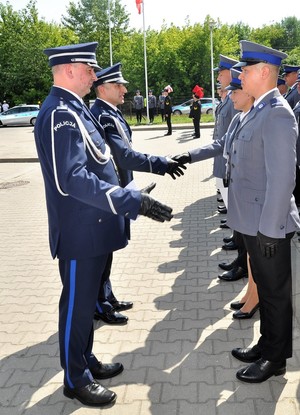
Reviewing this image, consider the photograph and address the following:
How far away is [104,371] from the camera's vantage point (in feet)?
10.4

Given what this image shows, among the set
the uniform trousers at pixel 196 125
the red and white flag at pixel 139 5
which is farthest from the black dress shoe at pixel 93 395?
the red and white flag at pixel 139 5

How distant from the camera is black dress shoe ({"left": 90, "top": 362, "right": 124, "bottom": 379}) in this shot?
3158 millimetres

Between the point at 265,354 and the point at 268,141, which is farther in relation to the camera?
the point at 265,354

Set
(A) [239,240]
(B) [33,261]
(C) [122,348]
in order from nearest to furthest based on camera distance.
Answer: (C) [122,348]
(A) [239,240]
(B) [33,261]

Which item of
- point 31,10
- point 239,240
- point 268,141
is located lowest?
point 239,240

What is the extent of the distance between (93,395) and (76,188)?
1.32 meters

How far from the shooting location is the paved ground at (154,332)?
9.53 feet

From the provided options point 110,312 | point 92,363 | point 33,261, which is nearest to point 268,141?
point 92,363

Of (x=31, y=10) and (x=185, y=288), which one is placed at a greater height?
(x=31, y=10)

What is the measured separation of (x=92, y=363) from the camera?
3.14 m

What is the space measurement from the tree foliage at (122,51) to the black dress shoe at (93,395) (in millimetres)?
35510

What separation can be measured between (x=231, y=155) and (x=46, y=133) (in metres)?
1.30

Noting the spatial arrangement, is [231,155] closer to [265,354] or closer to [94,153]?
[94,153]

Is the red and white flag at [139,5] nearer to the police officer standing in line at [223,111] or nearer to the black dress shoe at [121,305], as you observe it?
the police officer standing in line at [223,111]
